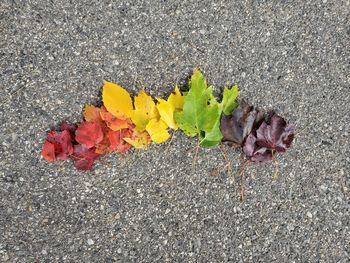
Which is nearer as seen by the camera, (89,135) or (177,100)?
(89,135)

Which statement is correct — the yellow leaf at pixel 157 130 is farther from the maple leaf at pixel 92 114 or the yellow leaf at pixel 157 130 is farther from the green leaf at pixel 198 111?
the maple leaf at pixel 92 114

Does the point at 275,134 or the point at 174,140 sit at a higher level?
the point at 275,134

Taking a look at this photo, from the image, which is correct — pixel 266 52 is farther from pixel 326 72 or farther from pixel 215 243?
pixel 215 243

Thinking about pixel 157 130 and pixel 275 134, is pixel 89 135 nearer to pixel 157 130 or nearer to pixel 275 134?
pixel 157 130

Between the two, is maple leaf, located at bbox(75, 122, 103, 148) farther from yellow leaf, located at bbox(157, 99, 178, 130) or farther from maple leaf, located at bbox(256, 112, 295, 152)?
maple leaf, located at bbox(256, 112, 295, 152)

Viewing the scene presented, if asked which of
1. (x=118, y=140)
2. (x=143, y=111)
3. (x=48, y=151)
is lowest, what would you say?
(x=48, y=151)

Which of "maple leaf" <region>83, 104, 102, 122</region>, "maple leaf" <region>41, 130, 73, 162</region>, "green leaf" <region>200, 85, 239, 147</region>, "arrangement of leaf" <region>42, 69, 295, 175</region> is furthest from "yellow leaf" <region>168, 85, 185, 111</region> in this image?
"maple leaf" <region>41, 130, 73, 162</region>

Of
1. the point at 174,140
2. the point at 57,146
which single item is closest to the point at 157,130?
the point at 174,140

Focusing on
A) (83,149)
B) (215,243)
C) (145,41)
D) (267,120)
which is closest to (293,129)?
(267,120)
